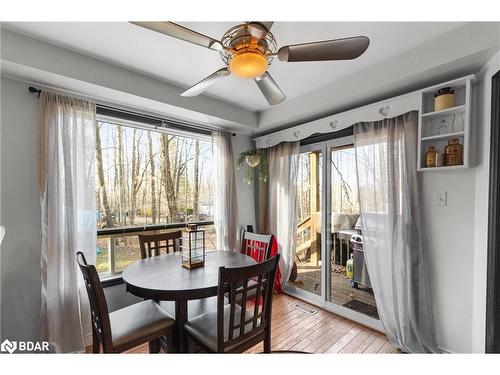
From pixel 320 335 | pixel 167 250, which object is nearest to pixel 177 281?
pixel 167 250

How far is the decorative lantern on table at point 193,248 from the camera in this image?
1.74 metres

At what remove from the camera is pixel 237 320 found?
157 cm

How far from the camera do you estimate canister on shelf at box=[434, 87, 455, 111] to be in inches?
67.5

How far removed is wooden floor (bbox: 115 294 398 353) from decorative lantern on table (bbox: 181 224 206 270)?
0.92 meters

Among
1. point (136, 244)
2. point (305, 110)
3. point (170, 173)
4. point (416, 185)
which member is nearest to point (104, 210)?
point (136, 244)

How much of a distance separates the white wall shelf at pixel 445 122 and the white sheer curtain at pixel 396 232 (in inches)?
3.5

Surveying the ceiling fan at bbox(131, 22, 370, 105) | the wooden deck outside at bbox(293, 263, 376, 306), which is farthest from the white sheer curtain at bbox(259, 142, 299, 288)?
the ceiling fan at bbox(131, 22, 370, 105)

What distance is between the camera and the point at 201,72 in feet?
6.77

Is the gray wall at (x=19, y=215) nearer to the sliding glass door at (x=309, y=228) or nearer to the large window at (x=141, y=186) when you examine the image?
the large window at (x=141, y=186)

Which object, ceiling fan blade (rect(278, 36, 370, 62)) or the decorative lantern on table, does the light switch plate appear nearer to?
ceiling fan blade (rect(278, 36, 370, 62))

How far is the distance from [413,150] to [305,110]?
1133mm

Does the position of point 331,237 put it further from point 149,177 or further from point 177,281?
point 149,177

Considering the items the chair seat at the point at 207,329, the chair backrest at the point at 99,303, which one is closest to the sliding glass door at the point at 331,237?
the chair seat at the point at 207,329

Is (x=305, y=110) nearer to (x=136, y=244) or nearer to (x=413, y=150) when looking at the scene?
(x=413, y=150)
